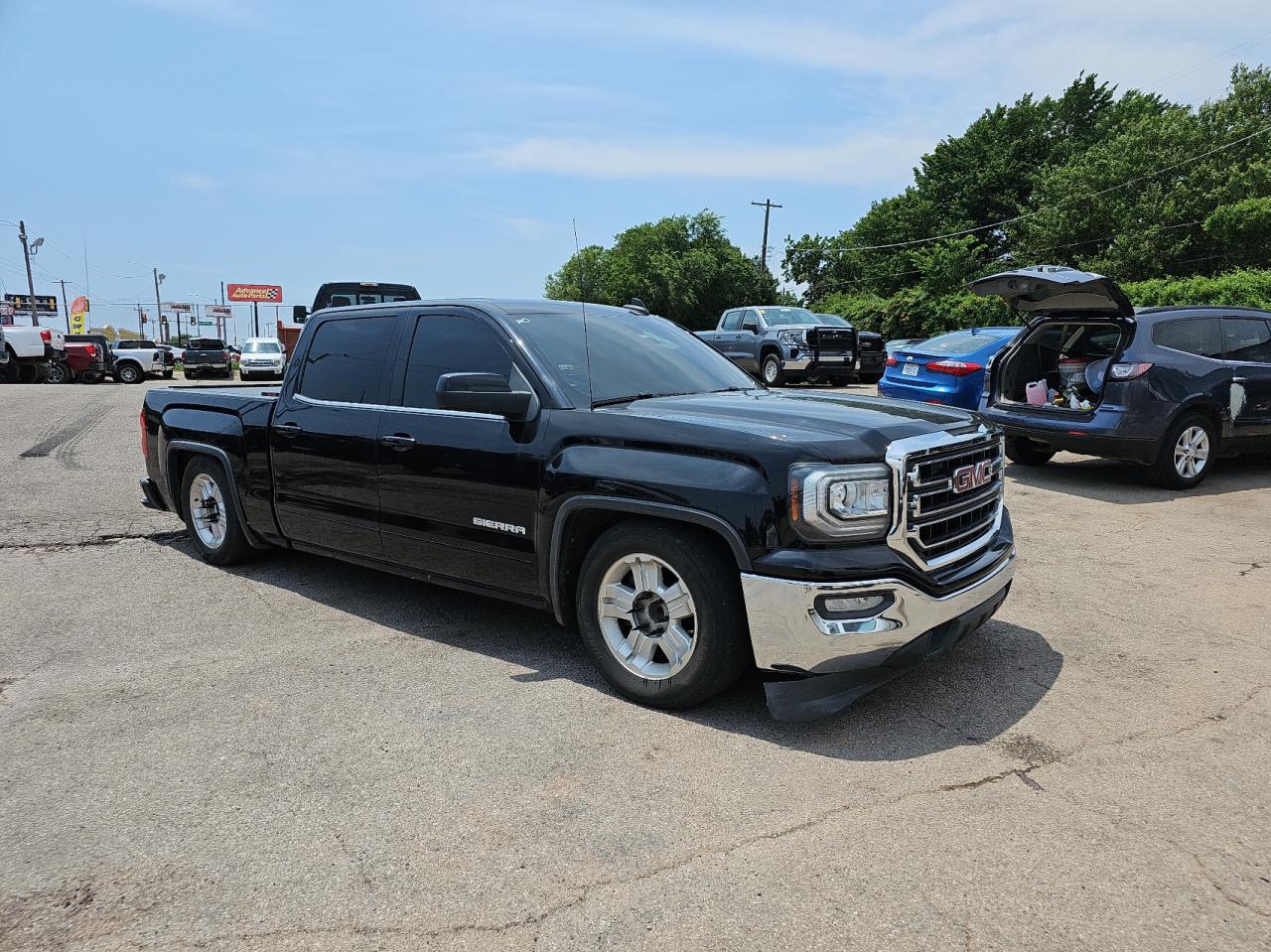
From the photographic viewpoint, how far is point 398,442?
452cm

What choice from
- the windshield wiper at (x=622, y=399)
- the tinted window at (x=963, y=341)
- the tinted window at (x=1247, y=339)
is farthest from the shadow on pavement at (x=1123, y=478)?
the windshield wiper at (x=622, y=399)

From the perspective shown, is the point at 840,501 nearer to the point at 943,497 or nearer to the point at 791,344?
the point at 943,497

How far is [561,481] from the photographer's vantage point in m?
3.80

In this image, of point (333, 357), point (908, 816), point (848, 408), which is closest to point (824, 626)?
point (908, 816)

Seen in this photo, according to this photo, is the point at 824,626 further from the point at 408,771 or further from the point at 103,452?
the point at 103,452

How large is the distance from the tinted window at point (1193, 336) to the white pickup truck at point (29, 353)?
33789mm

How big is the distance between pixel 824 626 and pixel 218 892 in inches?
83.8

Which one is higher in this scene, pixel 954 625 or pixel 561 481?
pixel 561 481

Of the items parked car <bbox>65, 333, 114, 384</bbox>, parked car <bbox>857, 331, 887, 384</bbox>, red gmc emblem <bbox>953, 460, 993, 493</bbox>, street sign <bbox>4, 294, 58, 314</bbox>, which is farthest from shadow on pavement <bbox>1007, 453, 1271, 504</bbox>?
street sign <bbox>4, 294, 58, 314</bbox>

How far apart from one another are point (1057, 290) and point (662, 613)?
625cm

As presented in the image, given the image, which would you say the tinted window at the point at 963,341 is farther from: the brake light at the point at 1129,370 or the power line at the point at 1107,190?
the power line at the point at 1107,190

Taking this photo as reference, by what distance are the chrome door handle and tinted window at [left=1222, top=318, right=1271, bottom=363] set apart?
8.10 metres

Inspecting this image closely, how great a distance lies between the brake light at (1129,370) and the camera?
7941 mm

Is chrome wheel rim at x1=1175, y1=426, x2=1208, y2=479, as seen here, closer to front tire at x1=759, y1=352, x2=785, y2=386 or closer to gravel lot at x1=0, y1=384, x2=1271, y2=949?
gravel lot at x1=0, y1=384, x2=1271, y2=949
